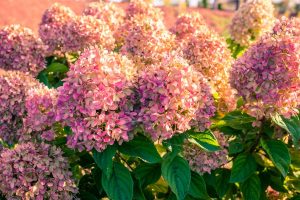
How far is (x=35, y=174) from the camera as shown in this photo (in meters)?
2.60

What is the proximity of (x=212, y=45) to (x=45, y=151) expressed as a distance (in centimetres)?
134

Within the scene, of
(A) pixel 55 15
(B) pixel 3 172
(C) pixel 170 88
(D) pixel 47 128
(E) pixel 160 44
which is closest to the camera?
(C) pixel 170 88

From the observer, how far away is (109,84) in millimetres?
2355

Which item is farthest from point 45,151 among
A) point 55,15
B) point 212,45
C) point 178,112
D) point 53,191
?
point 55,15

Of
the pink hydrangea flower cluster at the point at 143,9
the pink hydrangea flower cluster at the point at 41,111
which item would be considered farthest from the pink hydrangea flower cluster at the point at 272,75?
the pink hydrangea flower cluster at the point at 143,9

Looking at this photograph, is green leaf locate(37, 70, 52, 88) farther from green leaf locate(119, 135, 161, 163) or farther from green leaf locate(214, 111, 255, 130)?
green leaf locate(119, 135, 161, 163)

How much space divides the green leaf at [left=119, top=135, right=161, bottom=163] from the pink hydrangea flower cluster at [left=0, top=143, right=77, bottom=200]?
0.37 metres

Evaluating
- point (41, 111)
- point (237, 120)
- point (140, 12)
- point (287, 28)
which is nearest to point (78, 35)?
point (140, 12)

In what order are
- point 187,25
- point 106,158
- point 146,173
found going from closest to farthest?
point 106,158 < point 146,173 < point 187,25

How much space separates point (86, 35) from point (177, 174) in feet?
5.55

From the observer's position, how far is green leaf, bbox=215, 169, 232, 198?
3254mm

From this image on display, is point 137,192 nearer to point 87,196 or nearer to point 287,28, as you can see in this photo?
point 87,196

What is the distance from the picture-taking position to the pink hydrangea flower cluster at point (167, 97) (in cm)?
237

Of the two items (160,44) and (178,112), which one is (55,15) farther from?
(178,112)
